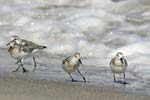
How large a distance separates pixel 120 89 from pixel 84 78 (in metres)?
0.77

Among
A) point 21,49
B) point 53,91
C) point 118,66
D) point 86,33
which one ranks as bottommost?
point 53,91

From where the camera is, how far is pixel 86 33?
36.8 ft

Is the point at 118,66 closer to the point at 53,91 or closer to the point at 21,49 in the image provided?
the point at 53,91

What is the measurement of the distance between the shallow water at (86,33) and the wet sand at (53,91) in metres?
0.35

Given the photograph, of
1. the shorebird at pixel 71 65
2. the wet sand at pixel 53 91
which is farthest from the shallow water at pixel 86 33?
the wet sand at pixel 53 91

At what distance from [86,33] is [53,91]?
432 cm

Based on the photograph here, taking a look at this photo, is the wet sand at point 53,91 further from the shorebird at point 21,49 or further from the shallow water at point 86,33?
the shorebird at point 21,49

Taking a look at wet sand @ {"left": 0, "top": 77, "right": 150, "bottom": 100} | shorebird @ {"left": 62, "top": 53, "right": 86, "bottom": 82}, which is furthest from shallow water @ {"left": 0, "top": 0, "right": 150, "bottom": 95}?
wet sand @ {"left": 0, "top": 77, "right": 150, "bottom": 100}

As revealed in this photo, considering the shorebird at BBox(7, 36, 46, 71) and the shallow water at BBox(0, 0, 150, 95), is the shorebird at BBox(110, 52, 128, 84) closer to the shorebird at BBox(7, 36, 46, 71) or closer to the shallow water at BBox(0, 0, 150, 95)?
the shallow water at BBox(0, 0, 150, 95)

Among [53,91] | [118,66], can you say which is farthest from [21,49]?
[53,91]

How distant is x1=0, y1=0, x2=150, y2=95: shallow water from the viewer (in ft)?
27.4

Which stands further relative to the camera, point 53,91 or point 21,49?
point 21,49

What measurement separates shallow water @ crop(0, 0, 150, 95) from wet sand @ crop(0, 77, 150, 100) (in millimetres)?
346

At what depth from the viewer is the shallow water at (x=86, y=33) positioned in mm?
8359
